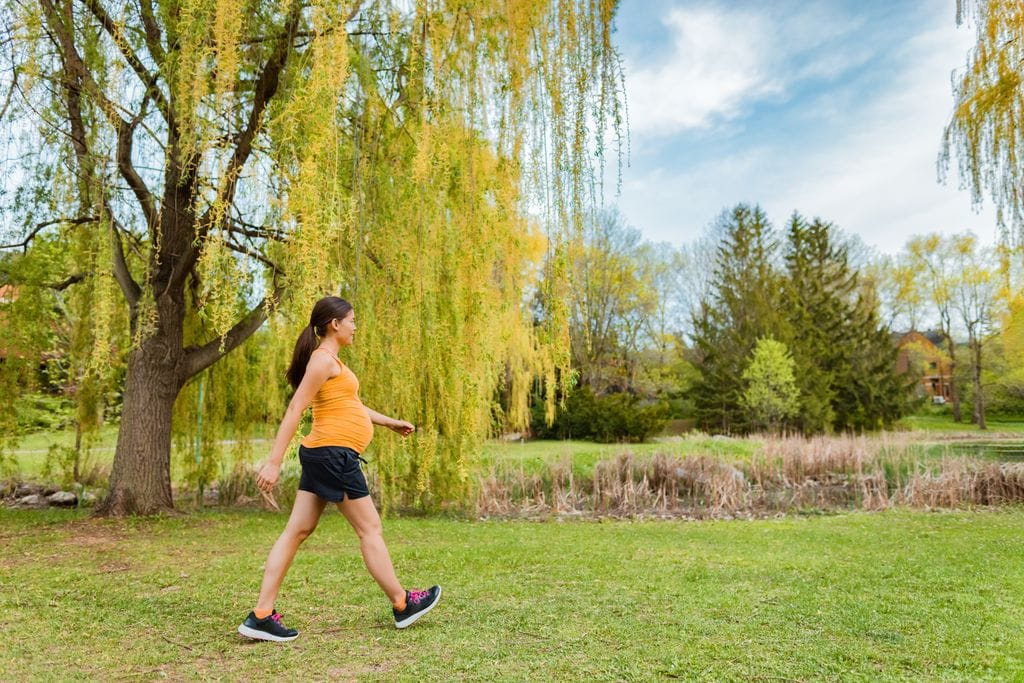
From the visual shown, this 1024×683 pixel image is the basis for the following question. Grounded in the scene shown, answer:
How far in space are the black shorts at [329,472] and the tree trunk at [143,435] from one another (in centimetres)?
552

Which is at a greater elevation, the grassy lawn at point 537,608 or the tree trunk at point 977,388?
the tree trunk at point 977,388

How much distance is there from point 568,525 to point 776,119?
33.6ft

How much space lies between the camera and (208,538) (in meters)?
6.81

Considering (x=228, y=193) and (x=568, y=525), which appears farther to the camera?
(x=568, y=525)

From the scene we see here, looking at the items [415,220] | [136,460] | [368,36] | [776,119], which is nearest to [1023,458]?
[776,119]

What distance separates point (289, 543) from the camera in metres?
3.36

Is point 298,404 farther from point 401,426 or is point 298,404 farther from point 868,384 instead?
point 868,384

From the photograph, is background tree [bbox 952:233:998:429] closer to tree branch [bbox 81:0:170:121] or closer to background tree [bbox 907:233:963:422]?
background tree [bbox 907:233:963:422]

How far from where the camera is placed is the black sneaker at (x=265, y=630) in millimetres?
3291

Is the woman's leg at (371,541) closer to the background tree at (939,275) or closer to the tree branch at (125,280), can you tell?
the tree branch at (125,280)

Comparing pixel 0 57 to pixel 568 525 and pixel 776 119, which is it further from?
pixel 776 119

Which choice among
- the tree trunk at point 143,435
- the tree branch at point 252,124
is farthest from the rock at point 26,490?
the tree branch at point 252,124

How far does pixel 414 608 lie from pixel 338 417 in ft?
3.41

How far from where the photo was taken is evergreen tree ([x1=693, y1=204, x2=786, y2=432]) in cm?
2683
